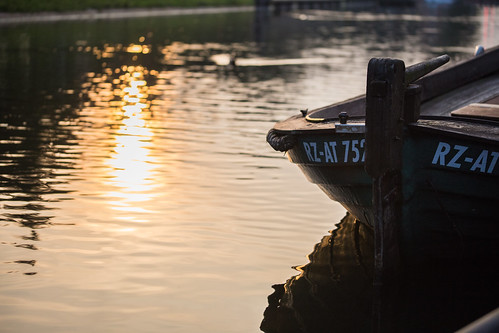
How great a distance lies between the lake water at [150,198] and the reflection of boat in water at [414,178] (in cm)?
104

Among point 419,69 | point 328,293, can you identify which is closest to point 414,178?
point 419,69

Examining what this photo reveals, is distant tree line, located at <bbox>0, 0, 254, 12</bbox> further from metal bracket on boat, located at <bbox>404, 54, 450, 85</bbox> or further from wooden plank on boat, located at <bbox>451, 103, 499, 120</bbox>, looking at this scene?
metal bracket on boat, located at <bbox>404, 54, 450, 85</bbox>

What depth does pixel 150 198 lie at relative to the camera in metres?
12.0

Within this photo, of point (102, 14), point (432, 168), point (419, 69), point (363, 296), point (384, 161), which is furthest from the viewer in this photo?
point (102, 14)

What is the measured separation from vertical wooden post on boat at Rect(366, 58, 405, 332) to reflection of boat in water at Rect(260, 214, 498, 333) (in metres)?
0.09

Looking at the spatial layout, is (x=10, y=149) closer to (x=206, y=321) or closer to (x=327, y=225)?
(x=327, y=225)

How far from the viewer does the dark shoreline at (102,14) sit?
5619 cm

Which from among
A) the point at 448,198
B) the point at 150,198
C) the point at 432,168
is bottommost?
the point at 150,198

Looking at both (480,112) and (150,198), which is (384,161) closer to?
(480,112)

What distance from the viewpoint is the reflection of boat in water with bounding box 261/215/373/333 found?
25.9 ft

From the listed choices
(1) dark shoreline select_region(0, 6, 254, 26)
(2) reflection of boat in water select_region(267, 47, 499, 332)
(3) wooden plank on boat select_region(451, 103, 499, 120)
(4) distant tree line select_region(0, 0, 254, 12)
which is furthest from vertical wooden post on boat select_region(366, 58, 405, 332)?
(4) distant tree line select_region(0, 0, 254, 12)

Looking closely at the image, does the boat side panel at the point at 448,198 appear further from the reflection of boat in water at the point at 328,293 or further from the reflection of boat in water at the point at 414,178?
the reflection of boat in water at the point at 328,293

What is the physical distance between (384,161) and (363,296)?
1.25 meters

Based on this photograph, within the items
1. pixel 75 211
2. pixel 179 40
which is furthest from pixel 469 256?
pixel 179 40
